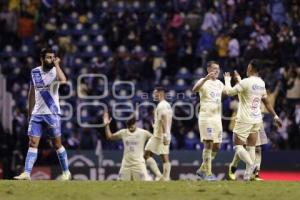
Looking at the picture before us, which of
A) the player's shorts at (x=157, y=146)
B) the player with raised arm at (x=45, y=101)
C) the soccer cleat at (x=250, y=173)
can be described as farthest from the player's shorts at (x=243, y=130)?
the player's shorts at (x=157, y=146)

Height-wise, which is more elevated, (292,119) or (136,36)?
(136,36)

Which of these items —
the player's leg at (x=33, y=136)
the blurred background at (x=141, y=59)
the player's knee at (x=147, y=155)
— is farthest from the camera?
the blurred background at (x=141, y=59)

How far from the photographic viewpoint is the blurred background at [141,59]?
1192 inches

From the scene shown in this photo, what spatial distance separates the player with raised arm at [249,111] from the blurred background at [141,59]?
884 centimetres

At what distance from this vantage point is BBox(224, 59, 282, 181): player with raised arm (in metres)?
20.6

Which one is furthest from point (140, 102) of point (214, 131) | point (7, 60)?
point (214, 131)

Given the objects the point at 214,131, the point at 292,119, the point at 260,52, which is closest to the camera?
the point at 214,131

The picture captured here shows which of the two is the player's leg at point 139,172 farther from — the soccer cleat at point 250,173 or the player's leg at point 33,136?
the player's leg at point 33,136

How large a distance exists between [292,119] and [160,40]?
263 inches

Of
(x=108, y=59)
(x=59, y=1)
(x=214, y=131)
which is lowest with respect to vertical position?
(x=214, y=131)

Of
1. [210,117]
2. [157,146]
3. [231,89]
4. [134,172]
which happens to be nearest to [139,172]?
[134,172]

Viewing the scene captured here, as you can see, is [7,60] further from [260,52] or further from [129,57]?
[260,52]

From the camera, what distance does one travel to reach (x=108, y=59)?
34.3 metres

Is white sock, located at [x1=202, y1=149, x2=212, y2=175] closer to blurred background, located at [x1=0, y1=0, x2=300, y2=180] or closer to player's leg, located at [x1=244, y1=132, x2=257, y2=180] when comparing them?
player's leg, located at [x1=244, y1=132, x2=257, y2=180]
